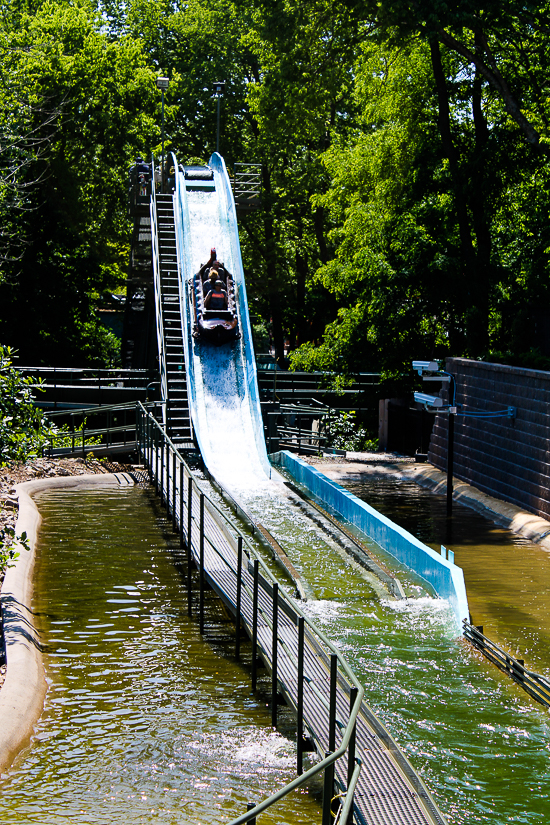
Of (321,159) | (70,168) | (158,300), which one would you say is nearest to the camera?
(158,300)

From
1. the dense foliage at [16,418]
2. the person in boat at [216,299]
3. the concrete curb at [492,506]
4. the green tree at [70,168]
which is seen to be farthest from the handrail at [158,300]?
the green tree at [70,168]

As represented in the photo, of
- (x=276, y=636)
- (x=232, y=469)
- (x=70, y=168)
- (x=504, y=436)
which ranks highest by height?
(x=70, y=168)

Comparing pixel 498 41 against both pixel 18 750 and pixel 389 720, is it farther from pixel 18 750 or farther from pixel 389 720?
pixel 18 750

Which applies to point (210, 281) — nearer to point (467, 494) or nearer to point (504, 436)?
point (467, 494)

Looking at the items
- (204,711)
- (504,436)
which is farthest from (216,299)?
(204,711)

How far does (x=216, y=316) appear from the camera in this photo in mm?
23734

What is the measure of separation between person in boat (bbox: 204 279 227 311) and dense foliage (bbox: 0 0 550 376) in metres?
5.05

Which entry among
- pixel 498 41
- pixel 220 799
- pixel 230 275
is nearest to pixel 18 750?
pixel 220 799

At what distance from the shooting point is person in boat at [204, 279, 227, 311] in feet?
78.1

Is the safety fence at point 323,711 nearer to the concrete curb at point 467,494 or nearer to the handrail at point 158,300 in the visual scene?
the concrete curb at point 467,494

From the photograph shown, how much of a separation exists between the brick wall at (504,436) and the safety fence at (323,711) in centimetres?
768

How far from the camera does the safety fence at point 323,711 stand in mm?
6199

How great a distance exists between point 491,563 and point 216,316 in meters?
11.1

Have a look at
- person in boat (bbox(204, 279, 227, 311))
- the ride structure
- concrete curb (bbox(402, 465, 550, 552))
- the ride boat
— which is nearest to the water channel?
the ride structure
